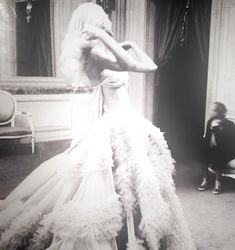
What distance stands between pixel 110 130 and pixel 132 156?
18 cm

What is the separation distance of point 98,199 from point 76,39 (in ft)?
2.76

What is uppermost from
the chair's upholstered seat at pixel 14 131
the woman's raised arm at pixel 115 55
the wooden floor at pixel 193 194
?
the woman's raised arm at pixel 115 55

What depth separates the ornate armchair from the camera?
195 cm

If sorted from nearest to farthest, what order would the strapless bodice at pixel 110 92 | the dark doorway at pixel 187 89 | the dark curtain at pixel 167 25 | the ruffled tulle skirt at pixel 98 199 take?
the ruffled tulle skirt at pixel 98 199, the strapless bodice at pixel 110 92, the dark curtain at pixel 167 25, the dark doorway at pixel 187 89

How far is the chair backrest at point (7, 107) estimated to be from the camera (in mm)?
1919

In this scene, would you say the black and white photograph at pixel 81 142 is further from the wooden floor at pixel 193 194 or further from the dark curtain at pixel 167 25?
the dark curtain at pixel 167 25

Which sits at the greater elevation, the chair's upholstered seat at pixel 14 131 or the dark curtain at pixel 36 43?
the dark curtain at pixel 36 43

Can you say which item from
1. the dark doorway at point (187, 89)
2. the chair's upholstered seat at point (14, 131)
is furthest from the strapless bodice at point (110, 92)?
the dark doorway at point (187, 89)

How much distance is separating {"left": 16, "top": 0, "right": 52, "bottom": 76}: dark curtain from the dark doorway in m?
0.89

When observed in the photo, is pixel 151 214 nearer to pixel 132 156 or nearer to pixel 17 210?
pixel 132 156

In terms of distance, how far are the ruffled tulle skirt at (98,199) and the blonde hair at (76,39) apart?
32 cm

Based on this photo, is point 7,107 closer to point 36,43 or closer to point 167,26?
point 36,43

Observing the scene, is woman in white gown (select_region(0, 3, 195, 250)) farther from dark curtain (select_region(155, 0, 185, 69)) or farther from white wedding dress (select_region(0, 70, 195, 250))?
dark curtain (select_region(155, 0, 185, 69))

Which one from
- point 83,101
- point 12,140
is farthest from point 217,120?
point 12,140
